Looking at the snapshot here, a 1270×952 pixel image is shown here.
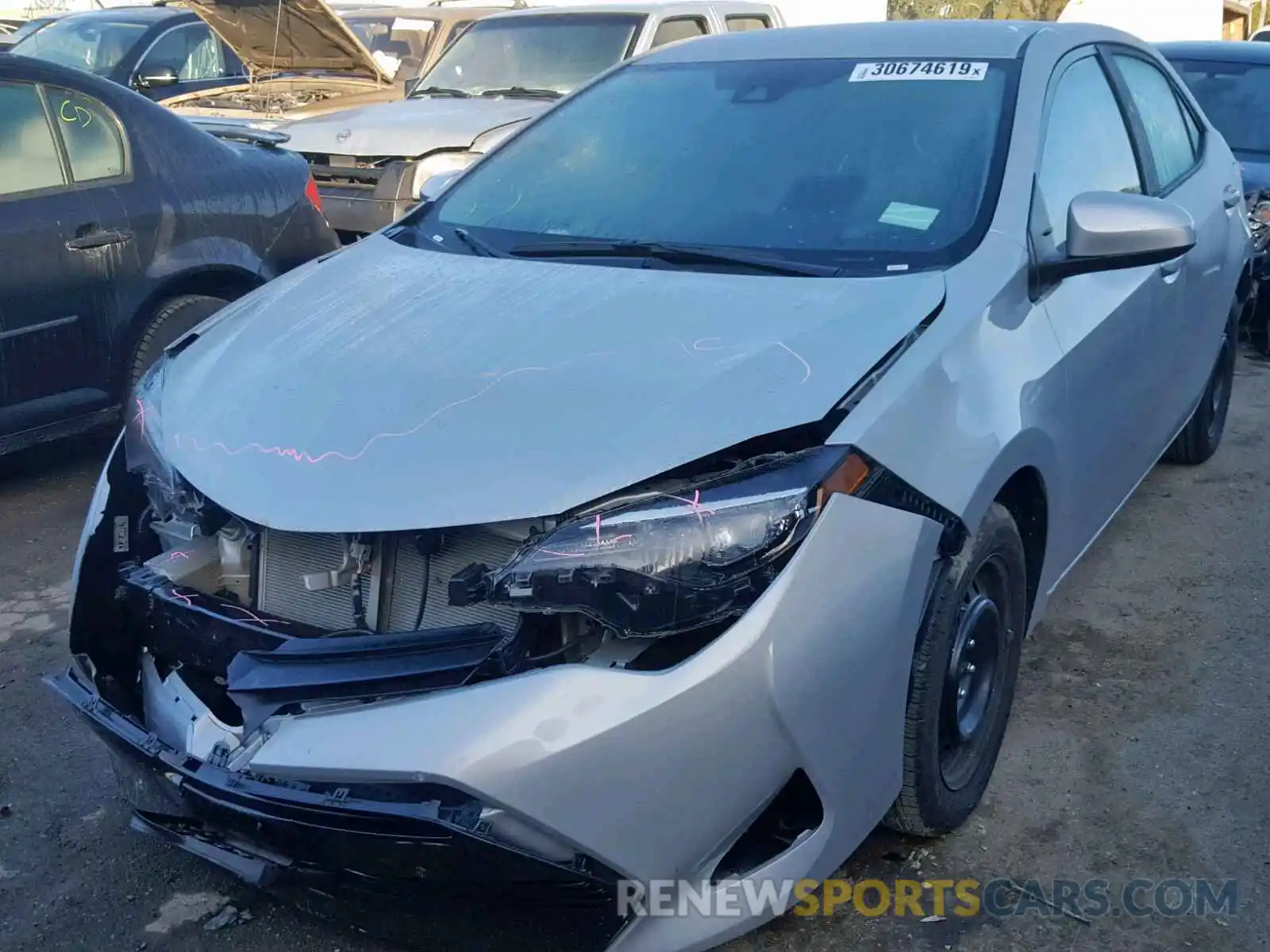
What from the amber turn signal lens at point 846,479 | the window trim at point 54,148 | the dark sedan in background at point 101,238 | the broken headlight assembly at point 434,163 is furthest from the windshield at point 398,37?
the amber turn signal lens at point 846,479

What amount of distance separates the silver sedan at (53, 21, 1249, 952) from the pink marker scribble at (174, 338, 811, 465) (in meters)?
0.01

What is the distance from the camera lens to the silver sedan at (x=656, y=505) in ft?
6.68

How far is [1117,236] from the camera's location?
114 inches

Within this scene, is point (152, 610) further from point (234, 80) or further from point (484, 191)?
point (234, 80)

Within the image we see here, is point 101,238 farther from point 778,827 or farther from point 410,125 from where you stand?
point 778,827

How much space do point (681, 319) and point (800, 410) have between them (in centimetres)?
47

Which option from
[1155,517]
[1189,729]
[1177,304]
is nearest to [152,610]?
[1189,729]

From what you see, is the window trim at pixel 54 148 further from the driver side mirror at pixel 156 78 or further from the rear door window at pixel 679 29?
the driver side mirror at pixel 156 78

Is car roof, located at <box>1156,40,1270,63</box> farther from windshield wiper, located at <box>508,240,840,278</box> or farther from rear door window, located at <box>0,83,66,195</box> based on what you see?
rear door window, located at <box>0,83,66,195</box>

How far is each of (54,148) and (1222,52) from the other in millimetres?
7041

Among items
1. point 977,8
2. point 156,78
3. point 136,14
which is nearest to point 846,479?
point 156,78

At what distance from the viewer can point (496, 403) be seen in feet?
7.91

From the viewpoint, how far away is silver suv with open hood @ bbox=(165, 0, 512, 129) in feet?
29.3

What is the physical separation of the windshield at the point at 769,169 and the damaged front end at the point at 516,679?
3.10 feet
